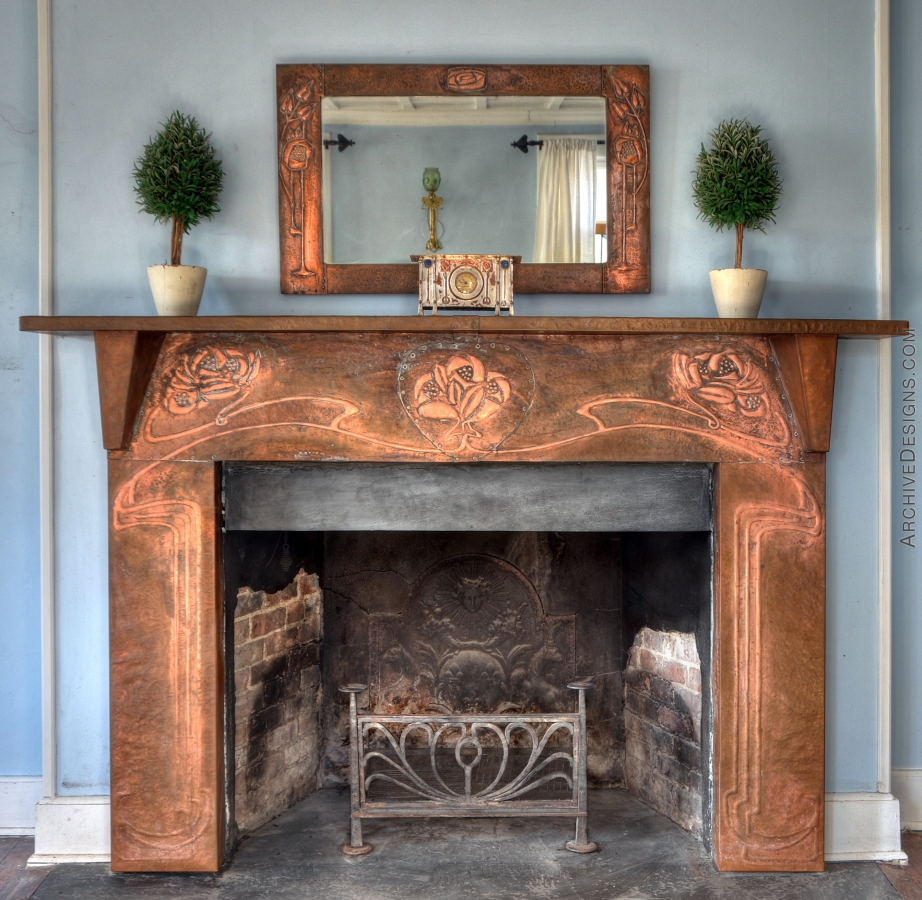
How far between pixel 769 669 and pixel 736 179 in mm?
1367

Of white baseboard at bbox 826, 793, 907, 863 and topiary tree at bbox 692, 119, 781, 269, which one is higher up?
topiary tree at bbox 692, 119, 781, 269

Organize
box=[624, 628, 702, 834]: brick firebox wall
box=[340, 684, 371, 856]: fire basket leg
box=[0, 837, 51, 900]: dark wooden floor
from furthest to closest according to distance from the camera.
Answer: box=[624, 628, 702, 834]: brick firebox wall
box=[340, 684, 371, 856]: fire basket leg
box=[0, 837, 51, 900]: dark wooden floor

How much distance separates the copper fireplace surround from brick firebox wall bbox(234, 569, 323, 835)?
0.56 ft

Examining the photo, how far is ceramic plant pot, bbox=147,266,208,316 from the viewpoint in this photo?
2283mm

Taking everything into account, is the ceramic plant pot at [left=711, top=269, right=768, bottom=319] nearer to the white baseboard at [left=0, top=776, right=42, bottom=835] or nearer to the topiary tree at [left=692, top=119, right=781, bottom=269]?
the topiary tree at [left=692, top=119, right=781, bottom=269]

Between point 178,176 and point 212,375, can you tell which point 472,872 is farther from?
point 178,176

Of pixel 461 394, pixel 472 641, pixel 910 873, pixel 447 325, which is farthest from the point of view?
pixel 472 641

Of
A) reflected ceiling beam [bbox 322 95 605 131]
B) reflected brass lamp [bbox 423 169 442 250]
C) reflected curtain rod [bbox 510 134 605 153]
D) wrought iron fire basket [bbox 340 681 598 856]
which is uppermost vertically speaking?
reflected ceiling beam [bbox 322 95 605 131]

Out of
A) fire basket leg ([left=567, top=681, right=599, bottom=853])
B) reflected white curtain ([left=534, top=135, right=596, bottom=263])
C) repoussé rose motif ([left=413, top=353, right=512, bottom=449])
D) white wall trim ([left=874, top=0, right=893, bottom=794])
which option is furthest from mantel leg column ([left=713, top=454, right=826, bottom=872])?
reflected white curtain ([left=534, top=135, right=596, bottom=263])

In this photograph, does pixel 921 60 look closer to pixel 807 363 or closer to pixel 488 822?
pixel 807 363

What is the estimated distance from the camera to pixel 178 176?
2281 mm

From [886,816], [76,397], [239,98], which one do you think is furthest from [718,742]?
[239,98]

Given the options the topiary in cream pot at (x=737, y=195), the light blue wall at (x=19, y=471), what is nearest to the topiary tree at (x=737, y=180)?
the topiary in cream pot at (x=737, y=195)

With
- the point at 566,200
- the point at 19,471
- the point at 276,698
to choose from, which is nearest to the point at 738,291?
the point at 566,200
